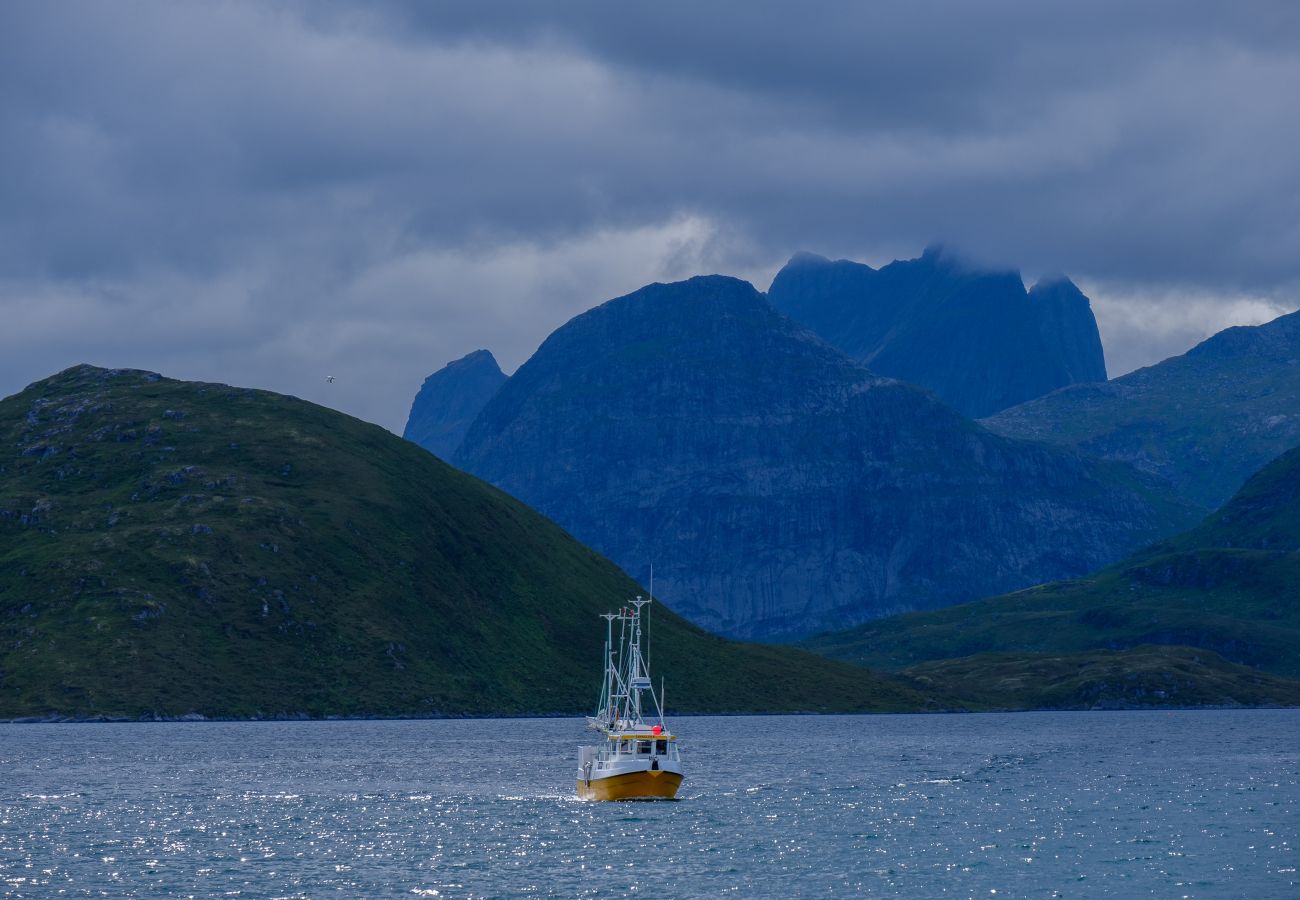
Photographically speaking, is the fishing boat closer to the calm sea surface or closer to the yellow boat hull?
the yellow boat hull

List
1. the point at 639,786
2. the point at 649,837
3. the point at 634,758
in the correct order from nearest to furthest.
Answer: the point at 649,837 → the point at 634,758 → the point at 639,786

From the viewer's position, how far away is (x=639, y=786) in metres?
145

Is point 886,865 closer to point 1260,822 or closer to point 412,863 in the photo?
point 412,863

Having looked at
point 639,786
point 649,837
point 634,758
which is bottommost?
point 649,837

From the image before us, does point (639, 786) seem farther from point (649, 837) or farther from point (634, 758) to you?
point (649, 837)

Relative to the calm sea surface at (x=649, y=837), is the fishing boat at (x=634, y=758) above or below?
above

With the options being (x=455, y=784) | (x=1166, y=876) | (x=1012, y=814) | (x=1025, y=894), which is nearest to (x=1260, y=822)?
(x=1012, y=814)

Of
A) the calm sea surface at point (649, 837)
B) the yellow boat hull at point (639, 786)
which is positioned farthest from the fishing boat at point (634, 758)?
the calm sea surface at point (649, 837)

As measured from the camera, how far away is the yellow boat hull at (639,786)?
14362 cm

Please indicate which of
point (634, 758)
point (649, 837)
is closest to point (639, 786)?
point (634, 758)

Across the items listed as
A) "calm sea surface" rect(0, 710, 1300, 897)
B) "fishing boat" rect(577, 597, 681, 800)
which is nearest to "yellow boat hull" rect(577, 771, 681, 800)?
"fishing boat" rect(577, 597, 681, 800)

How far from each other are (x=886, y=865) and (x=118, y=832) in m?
60.1

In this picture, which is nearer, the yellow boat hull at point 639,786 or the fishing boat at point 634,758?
the fishing boat at point 634,758

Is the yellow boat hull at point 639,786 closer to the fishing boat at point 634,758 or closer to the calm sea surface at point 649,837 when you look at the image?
the fishing boat at point 634,758
